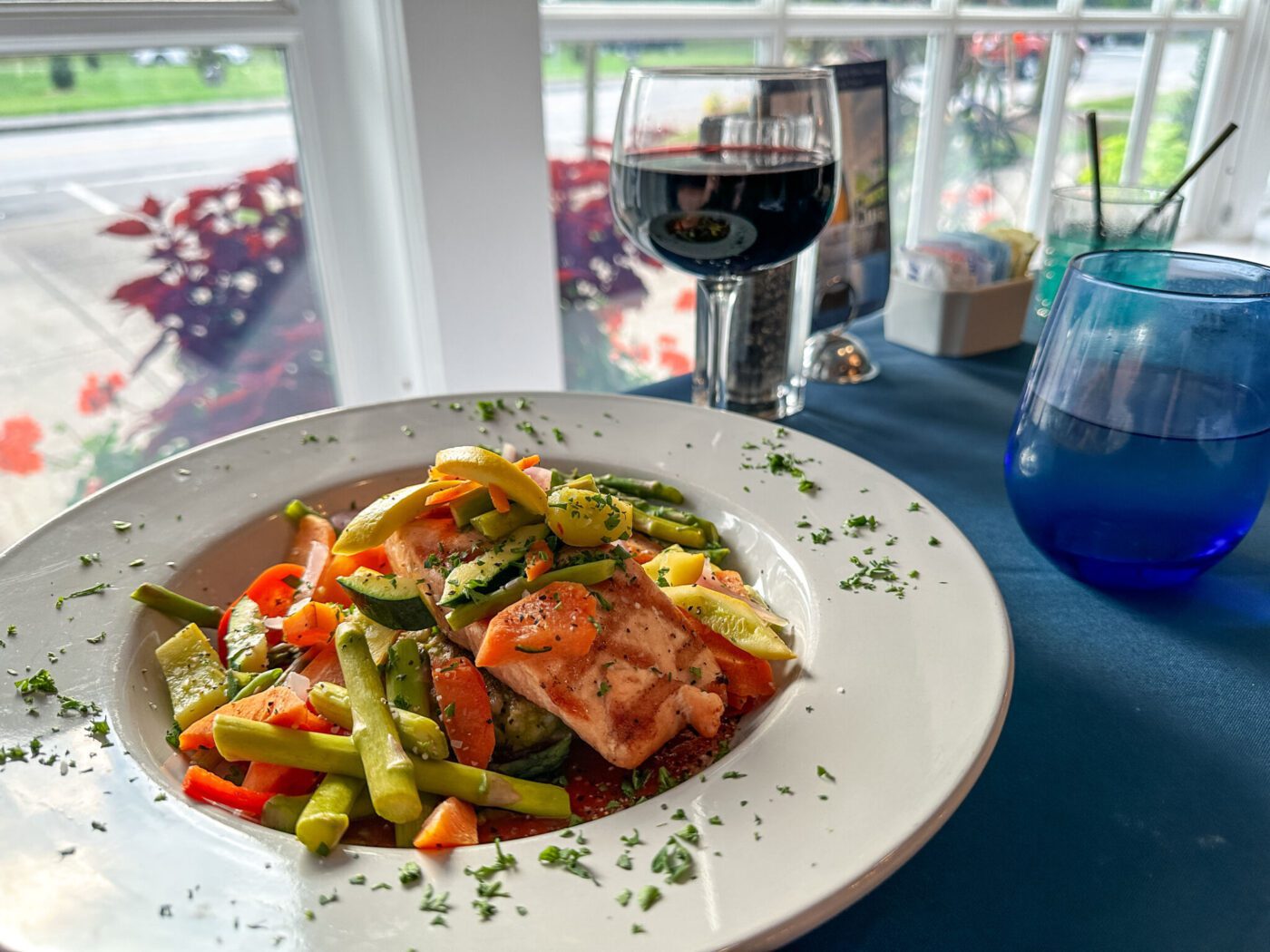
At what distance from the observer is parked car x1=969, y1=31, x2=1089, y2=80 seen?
3602mm

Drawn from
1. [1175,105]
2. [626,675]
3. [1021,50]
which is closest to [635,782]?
[626,675]

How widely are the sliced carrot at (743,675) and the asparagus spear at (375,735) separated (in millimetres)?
277

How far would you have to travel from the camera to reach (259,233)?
2.16 meters

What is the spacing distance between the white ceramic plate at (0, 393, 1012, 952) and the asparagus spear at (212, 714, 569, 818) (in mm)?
61

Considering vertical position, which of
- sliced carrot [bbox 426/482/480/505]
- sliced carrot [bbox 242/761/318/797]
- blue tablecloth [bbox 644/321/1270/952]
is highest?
sliced carrot [bbox 426/482/480/505]

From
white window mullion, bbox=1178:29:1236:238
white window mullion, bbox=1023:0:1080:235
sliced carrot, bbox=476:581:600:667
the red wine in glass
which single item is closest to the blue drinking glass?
the red wine in glass

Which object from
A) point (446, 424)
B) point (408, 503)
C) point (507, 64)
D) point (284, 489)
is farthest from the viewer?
point (507, 64)

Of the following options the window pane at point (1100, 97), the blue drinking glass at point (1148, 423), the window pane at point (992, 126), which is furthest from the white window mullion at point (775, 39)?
the blue drinking glass at point (1148, 423)

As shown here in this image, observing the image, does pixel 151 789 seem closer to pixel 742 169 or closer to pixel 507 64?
pixel 742 169

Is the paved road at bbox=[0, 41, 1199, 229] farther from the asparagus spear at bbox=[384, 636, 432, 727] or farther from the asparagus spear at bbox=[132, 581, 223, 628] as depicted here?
the asparagus spear at bbox=[384, 636, 432, 727]

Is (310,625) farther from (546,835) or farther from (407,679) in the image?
(546,835)

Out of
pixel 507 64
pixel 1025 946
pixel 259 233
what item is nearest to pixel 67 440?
pixel 259 233

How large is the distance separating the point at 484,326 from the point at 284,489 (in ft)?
3.89

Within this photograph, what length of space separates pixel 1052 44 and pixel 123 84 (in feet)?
11.7
